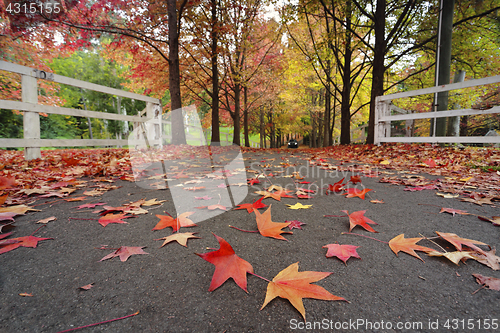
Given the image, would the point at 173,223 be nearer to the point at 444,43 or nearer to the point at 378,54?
the point at 378,54

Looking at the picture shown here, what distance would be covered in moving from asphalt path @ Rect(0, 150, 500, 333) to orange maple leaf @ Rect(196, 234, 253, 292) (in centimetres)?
3

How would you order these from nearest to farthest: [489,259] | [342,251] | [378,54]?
[489,259], [342,251], [378,54]

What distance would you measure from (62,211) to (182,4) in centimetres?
903

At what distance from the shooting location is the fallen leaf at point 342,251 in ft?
3.52

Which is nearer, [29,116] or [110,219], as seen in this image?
[110,219]

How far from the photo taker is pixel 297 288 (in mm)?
851

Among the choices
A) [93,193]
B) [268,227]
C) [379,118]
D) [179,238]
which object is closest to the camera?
[179,238]

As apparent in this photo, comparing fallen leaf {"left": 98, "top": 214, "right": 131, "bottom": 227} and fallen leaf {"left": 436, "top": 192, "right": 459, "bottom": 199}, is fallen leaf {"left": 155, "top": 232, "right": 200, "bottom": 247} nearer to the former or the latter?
fallen leaf {"left": 98, "top": 214, "right": 131, "bottom": 227}

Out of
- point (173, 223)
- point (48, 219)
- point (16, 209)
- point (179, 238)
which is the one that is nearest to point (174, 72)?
point (16, 209)

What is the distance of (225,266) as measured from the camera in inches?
36.9

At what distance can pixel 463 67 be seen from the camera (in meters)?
8.55

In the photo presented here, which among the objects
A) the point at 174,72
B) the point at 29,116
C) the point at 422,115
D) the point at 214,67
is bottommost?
the point at 29,116

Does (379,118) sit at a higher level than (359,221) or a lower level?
higher

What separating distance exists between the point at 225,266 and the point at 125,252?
0.60m
